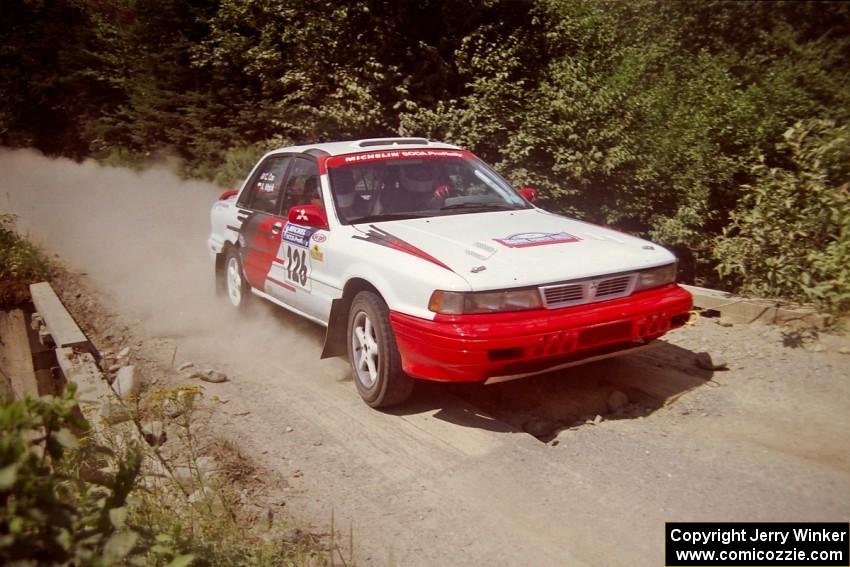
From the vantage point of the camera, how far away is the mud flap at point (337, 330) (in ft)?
17.2

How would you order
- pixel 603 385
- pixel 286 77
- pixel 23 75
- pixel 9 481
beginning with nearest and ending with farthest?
pixel 9 481
pixel 603 385
pixel 286 77
pixel 23 75

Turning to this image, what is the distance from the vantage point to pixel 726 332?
6133 millimetres

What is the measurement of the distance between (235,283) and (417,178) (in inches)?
96.8

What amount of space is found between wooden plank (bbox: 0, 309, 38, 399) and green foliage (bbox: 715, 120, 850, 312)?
683 centimetres

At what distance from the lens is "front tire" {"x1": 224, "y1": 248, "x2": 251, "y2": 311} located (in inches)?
279

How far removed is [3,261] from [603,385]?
7.32m

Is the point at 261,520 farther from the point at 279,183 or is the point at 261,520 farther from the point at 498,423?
the point at 279,183

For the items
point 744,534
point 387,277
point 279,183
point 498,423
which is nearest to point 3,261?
point 279,183

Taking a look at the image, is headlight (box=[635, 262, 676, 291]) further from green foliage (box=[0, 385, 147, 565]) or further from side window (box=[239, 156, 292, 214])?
green foliage (box=[0, 385, 147, 565])

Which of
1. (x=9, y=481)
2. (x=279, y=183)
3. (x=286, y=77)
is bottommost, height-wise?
(x=9, y=481)

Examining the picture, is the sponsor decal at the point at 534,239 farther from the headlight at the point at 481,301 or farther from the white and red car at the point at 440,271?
the headlight at the point at 481,301

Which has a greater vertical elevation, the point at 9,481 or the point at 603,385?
the point at 9,481

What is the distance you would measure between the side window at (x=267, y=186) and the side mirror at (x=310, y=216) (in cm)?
95

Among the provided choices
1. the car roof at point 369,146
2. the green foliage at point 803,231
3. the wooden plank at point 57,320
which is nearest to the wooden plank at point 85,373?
the wooden plank at point 57,320
